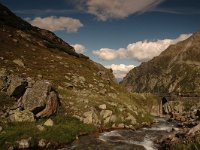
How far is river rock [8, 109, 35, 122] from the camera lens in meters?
51.3

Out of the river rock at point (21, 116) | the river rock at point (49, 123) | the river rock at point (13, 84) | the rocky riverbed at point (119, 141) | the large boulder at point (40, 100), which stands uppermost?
the river rock at point (13, 84)

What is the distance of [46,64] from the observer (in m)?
85.5

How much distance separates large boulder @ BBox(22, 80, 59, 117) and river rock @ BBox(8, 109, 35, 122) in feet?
4.46

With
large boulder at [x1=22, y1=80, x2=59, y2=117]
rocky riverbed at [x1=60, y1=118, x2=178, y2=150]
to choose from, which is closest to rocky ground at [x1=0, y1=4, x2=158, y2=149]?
large boulder at [x1=22, y1=80, x2=59, y2=117]

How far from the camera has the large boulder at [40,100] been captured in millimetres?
55328

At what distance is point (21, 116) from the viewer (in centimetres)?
5247

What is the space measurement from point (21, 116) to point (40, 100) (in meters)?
4.96

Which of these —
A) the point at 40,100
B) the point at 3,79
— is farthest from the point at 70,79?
the point at 40,100

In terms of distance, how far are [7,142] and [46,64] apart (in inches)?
1730

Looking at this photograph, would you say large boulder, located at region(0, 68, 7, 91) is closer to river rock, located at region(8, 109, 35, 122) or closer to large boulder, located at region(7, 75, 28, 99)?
large boulder, located at region(7, 75, 28, 99)

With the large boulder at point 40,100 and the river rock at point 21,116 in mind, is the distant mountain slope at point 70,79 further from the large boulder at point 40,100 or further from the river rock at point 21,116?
the river rock at point 21,116

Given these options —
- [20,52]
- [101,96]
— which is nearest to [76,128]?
[101,96]

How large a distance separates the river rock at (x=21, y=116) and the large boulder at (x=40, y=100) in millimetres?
1359

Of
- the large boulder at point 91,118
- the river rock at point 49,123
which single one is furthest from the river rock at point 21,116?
the large boulder at point 91,118
